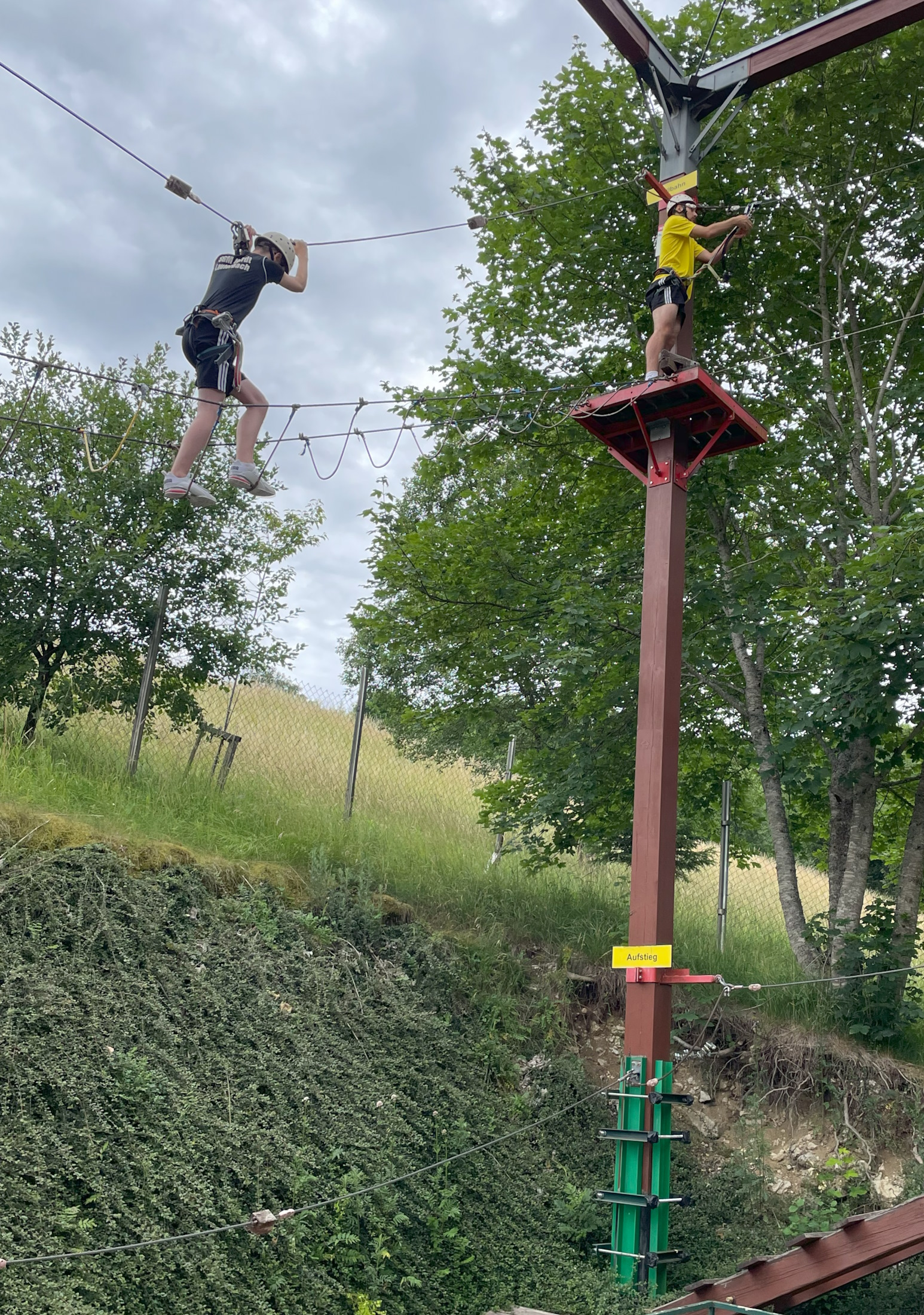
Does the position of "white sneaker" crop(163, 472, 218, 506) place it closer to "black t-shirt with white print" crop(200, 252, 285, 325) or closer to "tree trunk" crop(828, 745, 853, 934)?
"black t-shirt with white print" crop(200, 252, 285, 325)

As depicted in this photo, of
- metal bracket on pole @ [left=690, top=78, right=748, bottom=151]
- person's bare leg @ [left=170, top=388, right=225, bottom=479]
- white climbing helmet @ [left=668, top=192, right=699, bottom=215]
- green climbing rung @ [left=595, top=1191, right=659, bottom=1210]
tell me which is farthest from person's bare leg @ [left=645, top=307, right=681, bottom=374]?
green climbing rung @ [left=595, top=1191, right=659, bottom=1210]

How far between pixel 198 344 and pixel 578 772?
5356 millimetres

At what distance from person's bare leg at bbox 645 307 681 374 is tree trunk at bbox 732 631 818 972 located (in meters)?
3.79

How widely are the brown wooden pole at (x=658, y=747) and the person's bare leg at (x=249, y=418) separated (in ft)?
8.52

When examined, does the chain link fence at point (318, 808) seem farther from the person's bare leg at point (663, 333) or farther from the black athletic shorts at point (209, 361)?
the person's bare leg at point (663, 333)

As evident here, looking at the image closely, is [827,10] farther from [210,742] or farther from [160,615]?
[210,742]

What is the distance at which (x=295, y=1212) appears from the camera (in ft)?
16.9

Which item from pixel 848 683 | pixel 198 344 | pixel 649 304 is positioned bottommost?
pixel 848 683

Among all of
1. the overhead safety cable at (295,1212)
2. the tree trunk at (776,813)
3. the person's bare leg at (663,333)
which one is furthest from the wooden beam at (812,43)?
the overhead safety cable at (295,1212)

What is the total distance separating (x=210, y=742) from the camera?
1045 cm

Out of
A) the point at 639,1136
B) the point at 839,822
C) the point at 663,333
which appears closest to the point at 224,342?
the point at 663,333

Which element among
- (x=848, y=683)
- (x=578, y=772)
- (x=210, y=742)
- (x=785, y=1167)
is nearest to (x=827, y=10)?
(x=848, y=683)

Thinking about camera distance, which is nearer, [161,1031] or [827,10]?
[161,1031]

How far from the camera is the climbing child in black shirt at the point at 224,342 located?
19.6 ft
